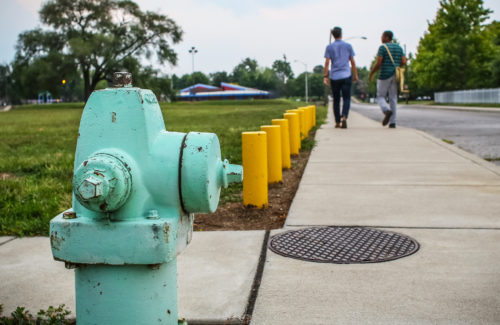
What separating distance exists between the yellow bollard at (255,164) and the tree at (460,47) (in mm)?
47120

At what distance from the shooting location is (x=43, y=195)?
16.4ft

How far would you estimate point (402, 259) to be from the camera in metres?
3.03

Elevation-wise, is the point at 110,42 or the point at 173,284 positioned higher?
the point at 110,42

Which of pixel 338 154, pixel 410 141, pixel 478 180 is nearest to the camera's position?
pixel 478 180

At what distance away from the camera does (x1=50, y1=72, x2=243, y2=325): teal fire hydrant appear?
157cm

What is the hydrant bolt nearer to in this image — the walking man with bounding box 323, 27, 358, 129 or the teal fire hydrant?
the teal fire hydrant

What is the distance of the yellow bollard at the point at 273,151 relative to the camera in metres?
5.26

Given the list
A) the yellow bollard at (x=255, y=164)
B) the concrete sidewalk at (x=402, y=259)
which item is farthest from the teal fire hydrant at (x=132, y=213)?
the yellow bollard at (x=255, y=164)

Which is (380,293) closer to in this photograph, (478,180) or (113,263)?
(113,263)

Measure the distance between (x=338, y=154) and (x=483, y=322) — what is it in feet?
18.0

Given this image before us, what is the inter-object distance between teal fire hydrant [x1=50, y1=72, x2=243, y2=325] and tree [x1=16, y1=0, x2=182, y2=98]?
2220 inches

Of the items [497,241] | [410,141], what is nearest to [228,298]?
[497,241]

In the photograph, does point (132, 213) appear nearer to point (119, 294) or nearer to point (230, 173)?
point (119, 294)

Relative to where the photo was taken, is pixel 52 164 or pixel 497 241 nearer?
pixel 497 241
